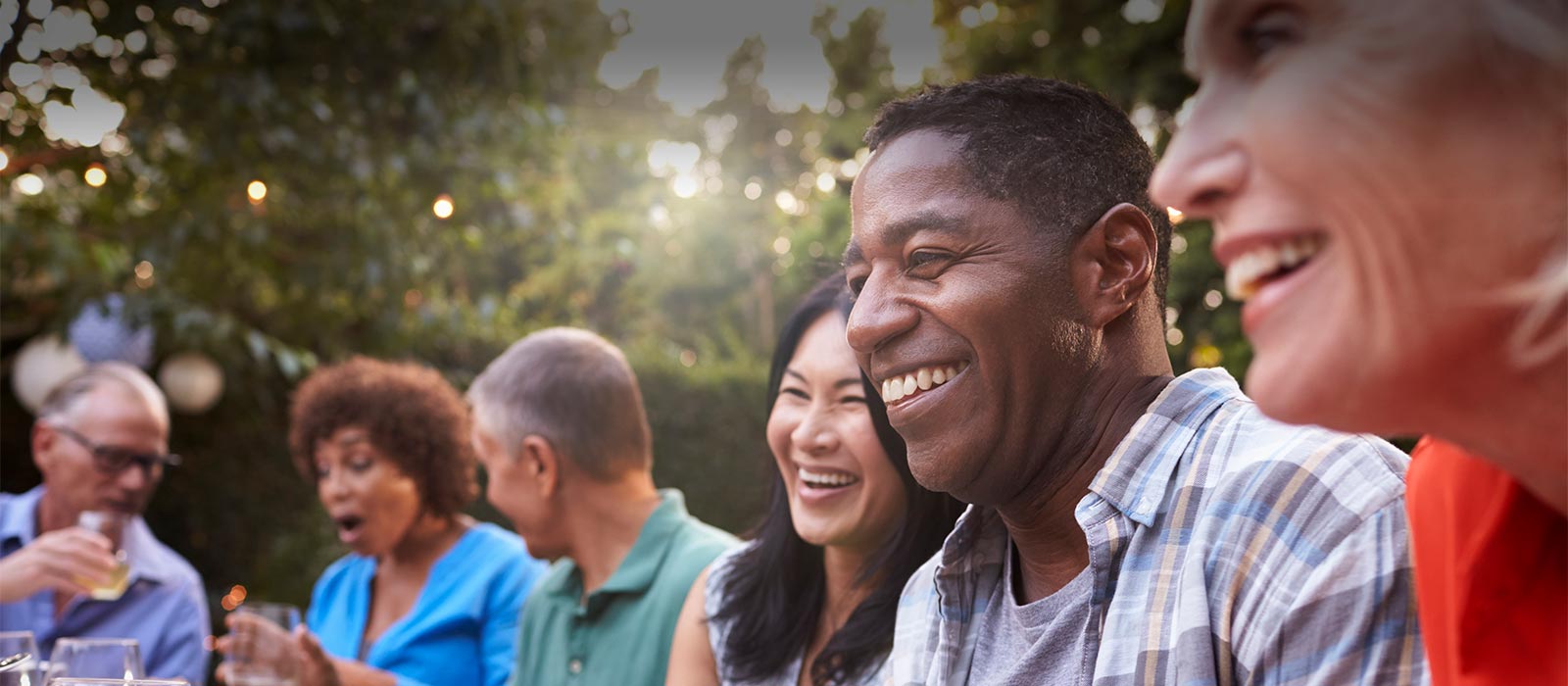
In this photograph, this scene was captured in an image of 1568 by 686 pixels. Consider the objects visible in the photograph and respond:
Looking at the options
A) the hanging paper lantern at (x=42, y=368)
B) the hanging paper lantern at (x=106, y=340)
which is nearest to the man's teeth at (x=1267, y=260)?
the hanging paper lantern at (x=106, y=340)

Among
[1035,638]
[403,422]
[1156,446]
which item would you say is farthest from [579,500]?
[1156,446]

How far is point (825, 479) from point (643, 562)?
1025mm

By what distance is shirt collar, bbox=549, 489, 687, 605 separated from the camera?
3.52m

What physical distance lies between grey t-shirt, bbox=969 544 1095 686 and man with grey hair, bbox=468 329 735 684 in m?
1.73

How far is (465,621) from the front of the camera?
435 cm

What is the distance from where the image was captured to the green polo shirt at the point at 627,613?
3453mm

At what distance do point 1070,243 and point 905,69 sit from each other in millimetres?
18032

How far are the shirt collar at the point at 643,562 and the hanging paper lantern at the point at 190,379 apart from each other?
5.32 m

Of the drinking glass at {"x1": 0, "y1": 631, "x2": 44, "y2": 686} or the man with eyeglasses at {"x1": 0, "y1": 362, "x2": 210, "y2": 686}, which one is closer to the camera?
the drinking glass at {"x1": 0, "y1": 631, "x2": 44, "y2": 686}

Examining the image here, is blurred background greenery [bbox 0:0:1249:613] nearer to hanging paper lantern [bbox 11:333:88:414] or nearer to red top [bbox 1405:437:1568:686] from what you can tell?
hanging paper lantern [bbox 11:333:88:414]

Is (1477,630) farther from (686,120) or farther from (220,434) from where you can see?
(686,120)

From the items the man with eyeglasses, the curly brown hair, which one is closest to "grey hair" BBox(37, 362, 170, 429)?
the man with eyeglasses

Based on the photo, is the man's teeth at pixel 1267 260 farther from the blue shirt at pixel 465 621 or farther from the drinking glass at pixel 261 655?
the blue shirt at pixel 465 621

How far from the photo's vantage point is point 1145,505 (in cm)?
153
